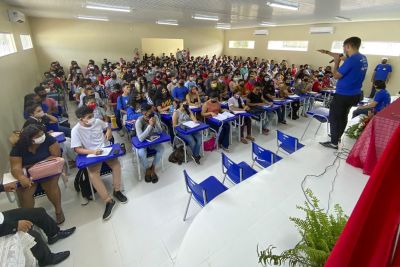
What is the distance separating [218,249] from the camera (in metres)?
1.75

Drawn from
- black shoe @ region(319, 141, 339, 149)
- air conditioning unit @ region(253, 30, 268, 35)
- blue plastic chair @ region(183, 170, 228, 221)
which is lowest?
blue plastic chair @ region(183, 170, 228, 221)

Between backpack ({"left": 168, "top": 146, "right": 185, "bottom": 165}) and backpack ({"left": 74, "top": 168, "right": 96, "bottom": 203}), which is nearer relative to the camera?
backpack ({"left": 74, "top": 168, "right": 96, "bottom": 203})

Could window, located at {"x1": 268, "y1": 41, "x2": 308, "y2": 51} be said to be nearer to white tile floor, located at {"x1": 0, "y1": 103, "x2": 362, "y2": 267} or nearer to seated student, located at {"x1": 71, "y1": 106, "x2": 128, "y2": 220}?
white tile floor, located at {"x1": 0, "y1": 103, "x2": 362, "y2": 267}

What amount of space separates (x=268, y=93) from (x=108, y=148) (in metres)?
4.96

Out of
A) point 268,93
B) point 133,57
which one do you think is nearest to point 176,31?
point 133,57

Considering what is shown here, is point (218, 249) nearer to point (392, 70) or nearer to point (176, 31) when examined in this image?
point (392, 70)

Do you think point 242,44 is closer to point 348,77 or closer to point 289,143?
point 289,143

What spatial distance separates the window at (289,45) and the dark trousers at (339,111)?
424 inches

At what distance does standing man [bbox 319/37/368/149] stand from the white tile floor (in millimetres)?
2114

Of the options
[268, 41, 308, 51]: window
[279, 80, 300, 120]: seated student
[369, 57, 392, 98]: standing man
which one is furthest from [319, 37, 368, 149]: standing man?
[268, 41, 308, 51]: window

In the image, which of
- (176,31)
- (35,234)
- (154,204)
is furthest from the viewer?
(176,31)

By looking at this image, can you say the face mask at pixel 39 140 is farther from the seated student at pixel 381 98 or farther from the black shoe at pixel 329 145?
the seated student at pixel 381 98

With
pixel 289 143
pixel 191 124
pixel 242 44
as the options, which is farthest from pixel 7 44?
pixel 242 44

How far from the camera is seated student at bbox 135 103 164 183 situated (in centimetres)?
366
